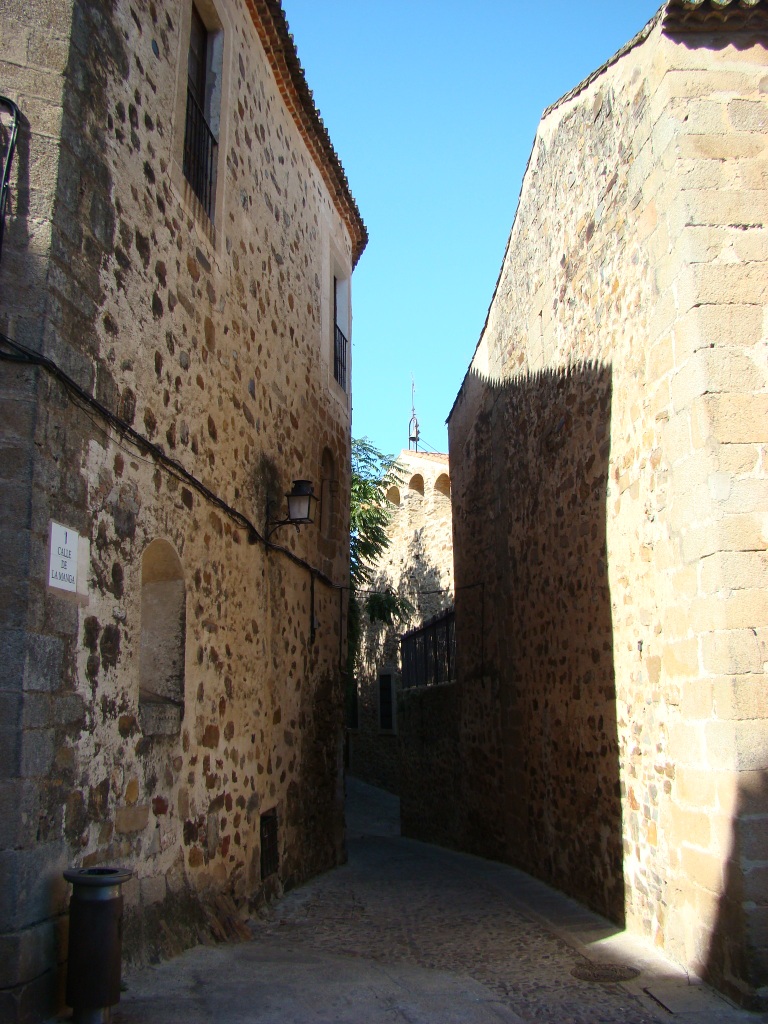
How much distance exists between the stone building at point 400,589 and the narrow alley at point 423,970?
15641mm

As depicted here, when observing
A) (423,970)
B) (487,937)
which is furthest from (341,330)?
(423,970)

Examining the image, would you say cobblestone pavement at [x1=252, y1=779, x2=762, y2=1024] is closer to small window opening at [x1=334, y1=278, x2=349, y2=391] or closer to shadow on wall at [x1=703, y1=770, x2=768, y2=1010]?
shadow on wall at [x1=703, y1=770, x2=768, y2=1010]

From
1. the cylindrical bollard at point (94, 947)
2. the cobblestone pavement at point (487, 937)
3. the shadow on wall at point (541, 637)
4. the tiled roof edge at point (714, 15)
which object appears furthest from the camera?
the shadow on wall at point (541, 637)

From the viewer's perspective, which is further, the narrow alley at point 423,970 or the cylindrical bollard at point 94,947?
the narrow alley at point 423,970

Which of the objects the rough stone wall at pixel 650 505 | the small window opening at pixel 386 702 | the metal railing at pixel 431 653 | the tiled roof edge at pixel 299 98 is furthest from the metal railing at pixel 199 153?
the small window opening at pixel 386 702

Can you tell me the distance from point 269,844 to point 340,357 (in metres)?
5.88

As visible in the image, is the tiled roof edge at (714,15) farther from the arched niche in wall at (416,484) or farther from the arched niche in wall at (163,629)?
the arched niche in wall at (416,484)

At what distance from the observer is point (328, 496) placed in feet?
32.1

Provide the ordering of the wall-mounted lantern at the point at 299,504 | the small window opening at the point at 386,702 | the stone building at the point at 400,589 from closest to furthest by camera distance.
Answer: the wall-mounted lantern at the point at 299,504, the stone building at the point at 400,589, the small window opening at the point at 386,702

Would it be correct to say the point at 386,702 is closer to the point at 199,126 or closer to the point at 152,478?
the point at 199,126

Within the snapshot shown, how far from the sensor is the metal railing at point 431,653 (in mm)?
13023

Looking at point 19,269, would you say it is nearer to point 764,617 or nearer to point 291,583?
point 764,617

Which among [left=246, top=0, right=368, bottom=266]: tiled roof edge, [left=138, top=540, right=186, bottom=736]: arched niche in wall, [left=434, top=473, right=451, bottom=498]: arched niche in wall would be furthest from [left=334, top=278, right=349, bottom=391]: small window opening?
[left=434, top=473, right=451, bottom=498]: arched niche in wall

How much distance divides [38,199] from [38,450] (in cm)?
113
